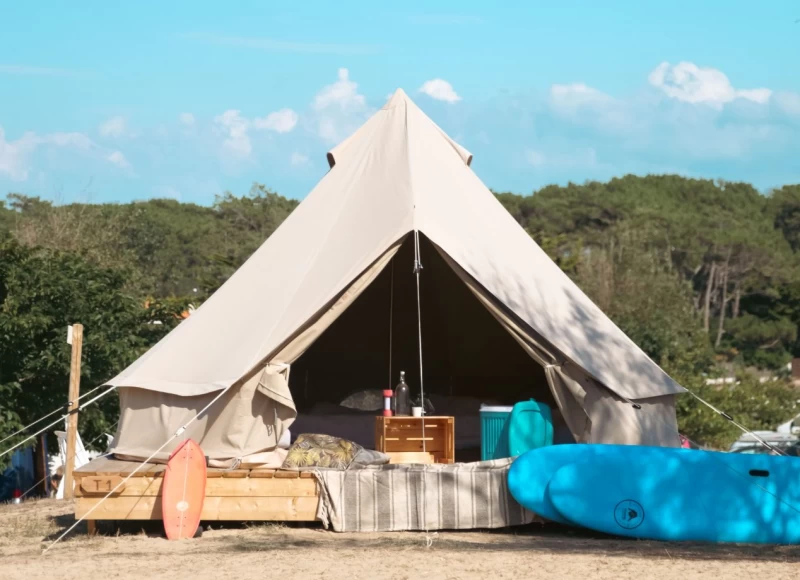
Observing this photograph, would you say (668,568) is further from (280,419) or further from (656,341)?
(656,341)

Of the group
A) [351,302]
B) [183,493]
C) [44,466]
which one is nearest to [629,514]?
[351,302]

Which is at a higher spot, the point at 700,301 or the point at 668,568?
the point at 700,301

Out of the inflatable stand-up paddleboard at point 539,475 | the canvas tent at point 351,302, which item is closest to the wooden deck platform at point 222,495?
the canvas tent at point 351,302

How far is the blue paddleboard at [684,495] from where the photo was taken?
5703mm

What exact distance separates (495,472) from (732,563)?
1376mm

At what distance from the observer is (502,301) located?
6.28 meters

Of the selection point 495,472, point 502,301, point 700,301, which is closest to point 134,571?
point 495,472

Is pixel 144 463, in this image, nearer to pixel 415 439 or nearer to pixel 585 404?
pixel 415 439

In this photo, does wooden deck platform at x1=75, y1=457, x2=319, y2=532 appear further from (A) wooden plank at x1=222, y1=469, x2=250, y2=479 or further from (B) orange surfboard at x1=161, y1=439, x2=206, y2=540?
(B) orange surfboard at x1=161, y1=439, x2=206, y2=540

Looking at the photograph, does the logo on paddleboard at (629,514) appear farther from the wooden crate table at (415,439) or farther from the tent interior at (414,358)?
the tent interior at (414,358)

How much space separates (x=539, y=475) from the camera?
589cm

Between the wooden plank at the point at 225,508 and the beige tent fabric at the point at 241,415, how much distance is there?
0.26 m

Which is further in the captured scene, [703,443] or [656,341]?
[656,341]

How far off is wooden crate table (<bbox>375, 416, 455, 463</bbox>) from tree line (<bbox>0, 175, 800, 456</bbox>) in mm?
3030
